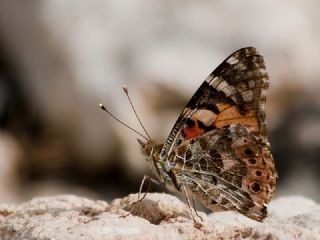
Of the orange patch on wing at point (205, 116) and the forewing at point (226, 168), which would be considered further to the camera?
the orange patch on wing at point (205, 116)

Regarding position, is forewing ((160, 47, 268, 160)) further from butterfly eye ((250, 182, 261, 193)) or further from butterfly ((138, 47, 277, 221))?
butterfly eye ((250, 182, 261, 193))

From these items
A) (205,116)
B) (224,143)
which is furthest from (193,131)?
(224,143)

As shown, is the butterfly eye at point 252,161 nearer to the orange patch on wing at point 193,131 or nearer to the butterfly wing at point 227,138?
the butterfly wing at point 227,138

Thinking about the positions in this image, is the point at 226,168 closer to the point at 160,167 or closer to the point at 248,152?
the point at 248,152

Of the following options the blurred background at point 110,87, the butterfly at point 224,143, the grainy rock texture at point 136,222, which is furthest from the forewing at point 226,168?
the blurred background at point 110,87

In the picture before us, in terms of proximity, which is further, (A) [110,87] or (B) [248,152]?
(A) [110,87]

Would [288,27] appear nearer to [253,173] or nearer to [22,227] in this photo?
[253,173]

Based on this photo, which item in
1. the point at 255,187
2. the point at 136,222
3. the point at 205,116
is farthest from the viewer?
the point at 205,116

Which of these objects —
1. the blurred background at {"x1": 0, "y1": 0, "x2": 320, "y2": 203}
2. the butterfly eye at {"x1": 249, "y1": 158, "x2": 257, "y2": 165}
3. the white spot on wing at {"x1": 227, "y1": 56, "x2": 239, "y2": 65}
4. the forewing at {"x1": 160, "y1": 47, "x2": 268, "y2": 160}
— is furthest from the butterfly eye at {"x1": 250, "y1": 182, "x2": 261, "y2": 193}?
the blurred background at {"x1": 0, "y1": 0, "x2": 320, "y2": 203}
